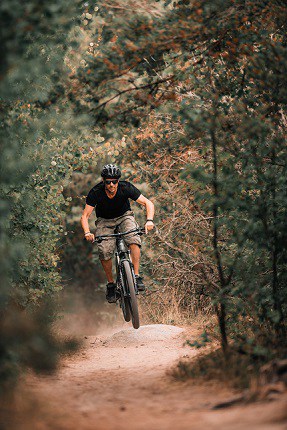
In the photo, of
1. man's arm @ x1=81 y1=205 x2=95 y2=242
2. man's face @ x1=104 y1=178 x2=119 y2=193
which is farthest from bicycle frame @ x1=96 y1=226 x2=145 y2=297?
man's face @ x1=104 y1=178 x2=119 y2=193

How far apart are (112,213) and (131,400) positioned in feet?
14.3

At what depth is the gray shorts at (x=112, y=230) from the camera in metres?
9.98

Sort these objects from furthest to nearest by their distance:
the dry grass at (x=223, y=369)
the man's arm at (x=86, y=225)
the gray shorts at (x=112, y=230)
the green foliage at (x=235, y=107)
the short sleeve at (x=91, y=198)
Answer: the gray shorts at (x=112, y=230) < the short sleeve at (x=91, y=198) < the man's arm at (x=86, y=225) < the green foliage at (x=235, y=107) < the dry grass at (x=223, y=369)


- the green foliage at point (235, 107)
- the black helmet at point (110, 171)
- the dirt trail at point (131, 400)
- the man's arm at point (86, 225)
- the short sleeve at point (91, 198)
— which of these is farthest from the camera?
the short sleeve at point (91, 198)

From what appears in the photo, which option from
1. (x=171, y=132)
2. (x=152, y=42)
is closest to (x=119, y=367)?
(x=152, y=42)

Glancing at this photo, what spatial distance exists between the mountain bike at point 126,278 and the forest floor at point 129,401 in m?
0.60

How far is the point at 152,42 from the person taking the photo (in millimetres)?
7531

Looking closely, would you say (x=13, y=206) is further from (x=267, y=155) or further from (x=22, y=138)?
(x=267, y=155)

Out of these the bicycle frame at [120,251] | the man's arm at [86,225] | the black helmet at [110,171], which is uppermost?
the black helmet at [110,171]

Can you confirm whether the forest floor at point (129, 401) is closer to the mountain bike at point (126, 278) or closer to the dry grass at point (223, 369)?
the dry grass at point (223, 369)

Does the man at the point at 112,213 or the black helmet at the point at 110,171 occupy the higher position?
the black helmet at the point at 110,171

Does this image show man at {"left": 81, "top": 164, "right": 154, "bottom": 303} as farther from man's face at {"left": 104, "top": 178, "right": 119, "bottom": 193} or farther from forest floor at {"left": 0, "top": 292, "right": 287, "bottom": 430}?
forest floor at {"left": 0, "top": 292, "right": 287, "bottom": 430}

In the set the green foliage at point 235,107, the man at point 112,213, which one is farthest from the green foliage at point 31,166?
the man at point 112,213

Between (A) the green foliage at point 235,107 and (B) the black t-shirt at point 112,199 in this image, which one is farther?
(B) the black t-shirt at point 112,199
